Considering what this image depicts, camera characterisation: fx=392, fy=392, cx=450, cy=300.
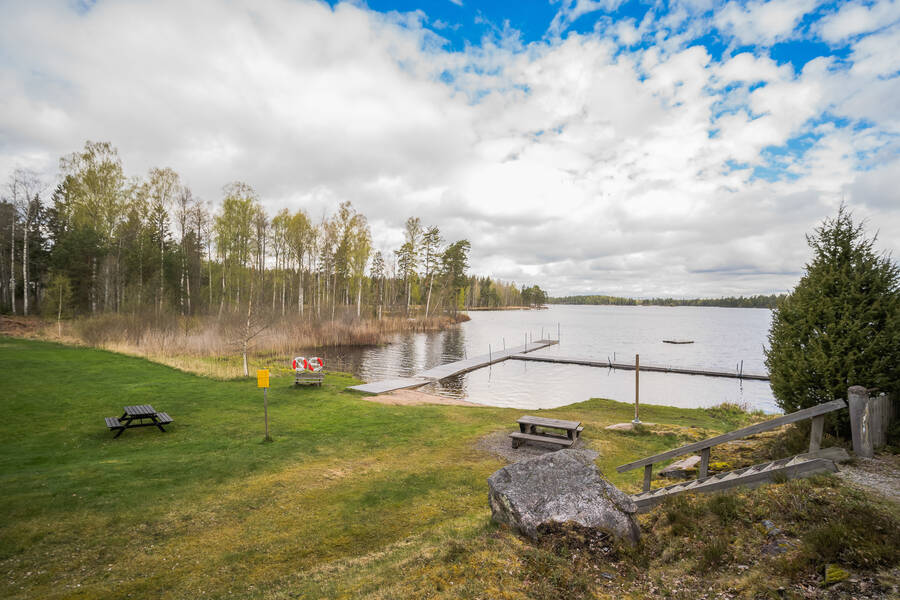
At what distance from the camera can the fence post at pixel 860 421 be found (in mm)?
5180

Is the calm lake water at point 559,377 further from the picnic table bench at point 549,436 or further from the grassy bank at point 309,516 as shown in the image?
the grassy bank at point 309,516

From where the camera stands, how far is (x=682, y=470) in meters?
7.01

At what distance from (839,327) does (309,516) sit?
343 inches

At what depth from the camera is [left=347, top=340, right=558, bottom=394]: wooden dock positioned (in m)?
17.5

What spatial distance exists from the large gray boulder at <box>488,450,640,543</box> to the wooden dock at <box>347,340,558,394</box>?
12.6 metres

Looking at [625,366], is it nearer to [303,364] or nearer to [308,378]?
[308,378]

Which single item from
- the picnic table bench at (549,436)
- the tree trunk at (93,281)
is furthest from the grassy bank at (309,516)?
the tree trunk at (93,281)

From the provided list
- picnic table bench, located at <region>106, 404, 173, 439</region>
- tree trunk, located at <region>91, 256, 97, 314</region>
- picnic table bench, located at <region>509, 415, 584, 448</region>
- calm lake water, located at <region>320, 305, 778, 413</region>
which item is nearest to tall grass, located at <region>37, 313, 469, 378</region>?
calm lake water, located at <region>320, 305, 778, 413</region>

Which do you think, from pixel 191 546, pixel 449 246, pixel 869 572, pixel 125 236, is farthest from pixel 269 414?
pixel 449 246

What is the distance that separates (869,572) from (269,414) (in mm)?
12738

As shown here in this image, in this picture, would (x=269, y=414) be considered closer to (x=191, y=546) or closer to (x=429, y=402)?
(x=429, y=402)

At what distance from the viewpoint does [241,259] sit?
127 ft

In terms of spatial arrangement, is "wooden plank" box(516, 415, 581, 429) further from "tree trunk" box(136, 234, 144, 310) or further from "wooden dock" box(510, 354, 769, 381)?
"tree trunk" box(136, 234, 144, 310)

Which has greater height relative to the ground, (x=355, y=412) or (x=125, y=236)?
(x=125, y=236)
